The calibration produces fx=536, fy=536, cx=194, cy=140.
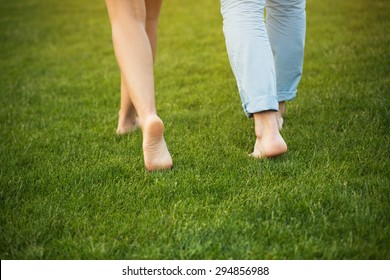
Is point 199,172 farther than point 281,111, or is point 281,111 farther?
point 281,111

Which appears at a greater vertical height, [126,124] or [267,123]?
[267,123]

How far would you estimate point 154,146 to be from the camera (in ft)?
7.92

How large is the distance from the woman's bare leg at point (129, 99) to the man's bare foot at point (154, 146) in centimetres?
70

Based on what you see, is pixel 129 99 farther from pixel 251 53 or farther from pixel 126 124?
pixel 251 53

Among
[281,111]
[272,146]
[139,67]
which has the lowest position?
[281,111]

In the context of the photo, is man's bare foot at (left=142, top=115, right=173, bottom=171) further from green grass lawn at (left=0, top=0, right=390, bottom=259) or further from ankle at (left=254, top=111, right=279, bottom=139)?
ankle at (left=254, top=111, right=279, bottom=139)

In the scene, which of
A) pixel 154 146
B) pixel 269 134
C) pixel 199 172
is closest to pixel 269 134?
pixel 269 134

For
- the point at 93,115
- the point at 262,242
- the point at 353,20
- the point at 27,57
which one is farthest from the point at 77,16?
the point at 262,242

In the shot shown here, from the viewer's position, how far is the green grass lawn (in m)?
1.88

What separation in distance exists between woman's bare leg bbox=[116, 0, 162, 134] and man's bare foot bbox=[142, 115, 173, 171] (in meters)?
0.70

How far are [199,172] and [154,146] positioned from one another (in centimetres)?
24

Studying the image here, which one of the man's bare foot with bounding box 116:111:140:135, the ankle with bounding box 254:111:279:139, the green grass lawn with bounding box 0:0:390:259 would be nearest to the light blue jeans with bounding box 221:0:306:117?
the ankle with bounding box 254:111:279:139
